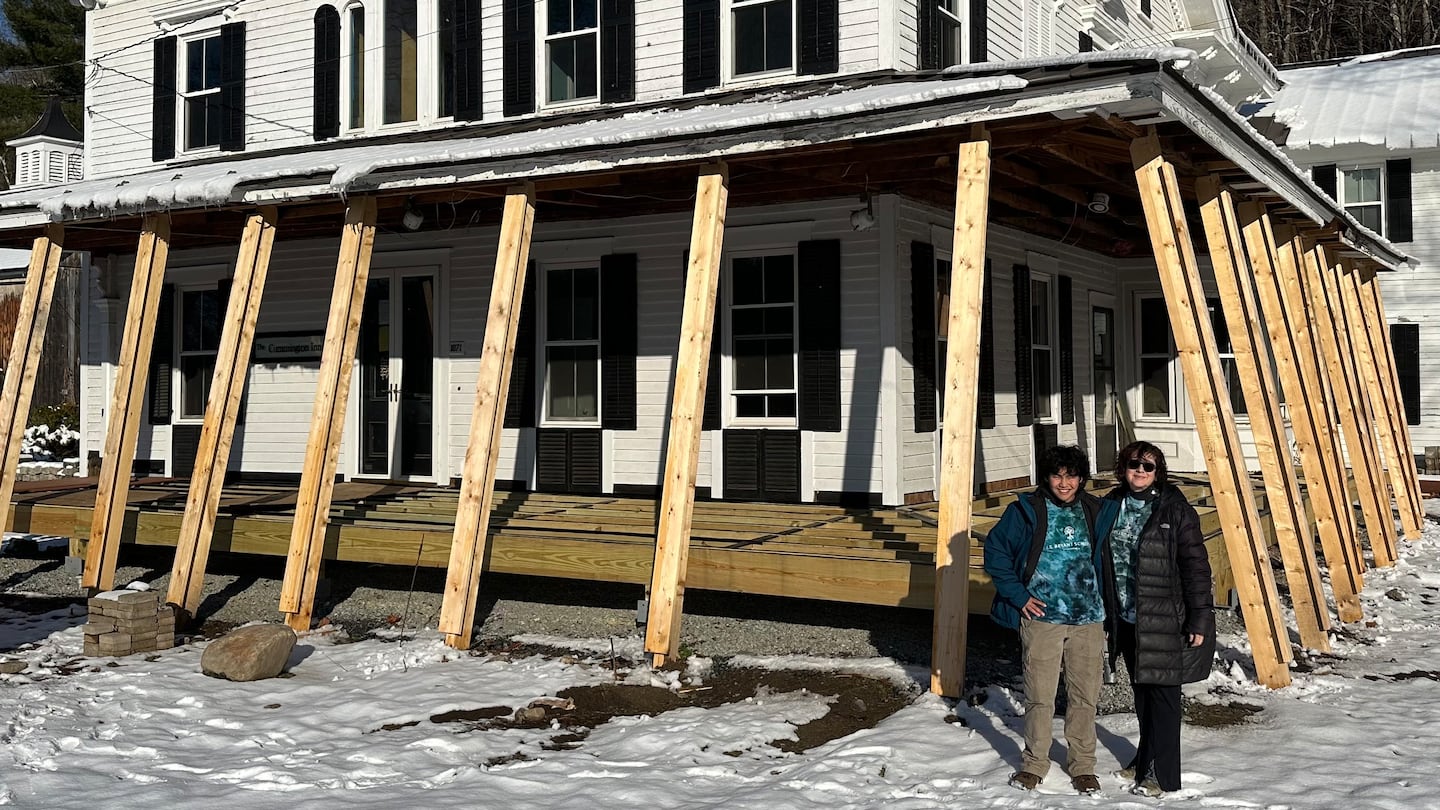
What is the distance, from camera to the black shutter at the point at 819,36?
11.3 meters

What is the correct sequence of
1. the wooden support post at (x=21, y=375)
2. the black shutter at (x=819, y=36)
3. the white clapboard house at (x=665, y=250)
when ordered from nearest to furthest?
1. the white clapboard house at (x=665, y=250)
2. the wooden support post at (x=21, y=375)
3. the black shutter at (x=819, y=36)

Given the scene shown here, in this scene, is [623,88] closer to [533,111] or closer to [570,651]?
[533,111]

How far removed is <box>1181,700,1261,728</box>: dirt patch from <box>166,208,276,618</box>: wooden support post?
7.33m

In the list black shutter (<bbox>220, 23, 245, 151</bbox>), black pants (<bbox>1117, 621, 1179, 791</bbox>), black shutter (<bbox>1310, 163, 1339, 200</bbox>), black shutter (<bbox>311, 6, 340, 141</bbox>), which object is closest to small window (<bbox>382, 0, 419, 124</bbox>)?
black shutter (<bbox>311, 6, 340, 141</bbox>)

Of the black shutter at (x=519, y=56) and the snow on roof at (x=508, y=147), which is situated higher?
the black shutter at (x=519, y=56)

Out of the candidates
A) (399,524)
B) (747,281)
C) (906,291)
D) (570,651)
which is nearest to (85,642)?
(399,524)

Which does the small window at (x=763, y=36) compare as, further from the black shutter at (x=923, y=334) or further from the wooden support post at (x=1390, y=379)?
the wooden support post at (x=1390, y=379)

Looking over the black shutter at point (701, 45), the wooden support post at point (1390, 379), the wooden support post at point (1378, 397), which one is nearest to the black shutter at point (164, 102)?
the black shutter at point (701, 45)

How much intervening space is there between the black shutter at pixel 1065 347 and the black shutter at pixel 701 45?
5.27m

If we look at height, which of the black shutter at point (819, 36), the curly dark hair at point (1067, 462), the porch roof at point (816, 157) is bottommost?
the curly dark hair at point (1067, 462)

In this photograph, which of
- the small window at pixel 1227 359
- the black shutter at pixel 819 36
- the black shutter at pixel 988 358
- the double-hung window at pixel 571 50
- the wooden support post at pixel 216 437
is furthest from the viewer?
the small window at pixel 1227 359

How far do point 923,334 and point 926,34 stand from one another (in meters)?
2.90

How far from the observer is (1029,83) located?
23.2 ft

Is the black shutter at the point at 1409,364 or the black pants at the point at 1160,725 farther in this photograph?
the black shutter at the point at 1409,364
